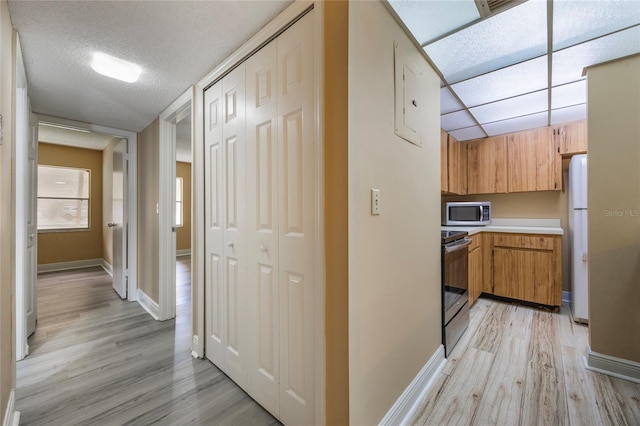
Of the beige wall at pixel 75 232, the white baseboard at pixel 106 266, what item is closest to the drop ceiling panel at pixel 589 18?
the white baseboard at pixel 106 266

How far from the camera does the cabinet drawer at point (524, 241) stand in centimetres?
301

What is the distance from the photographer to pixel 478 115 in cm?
296

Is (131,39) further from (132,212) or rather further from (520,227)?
(520,227)

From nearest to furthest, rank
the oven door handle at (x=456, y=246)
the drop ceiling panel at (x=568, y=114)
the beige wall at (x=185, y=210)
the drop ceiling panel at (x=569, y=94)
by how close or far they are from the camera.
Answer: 1. the oven door handle at (x=456, y=246)
2. the drop ceiling panel at (x=569, y=94)
3. the drop ceiling panel at (x=568, y=114)
4. the beige wall at (x=185, y=210)

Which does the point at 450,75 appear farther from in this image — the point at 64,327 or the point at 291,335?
the point at 64,327

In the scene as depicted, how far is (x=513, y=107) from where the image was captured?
2748 millimetres

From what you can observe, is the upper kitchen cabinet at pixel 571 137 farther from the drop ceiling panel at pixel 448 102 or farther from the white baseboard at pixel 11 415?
the white baseboard at pixel 11 415

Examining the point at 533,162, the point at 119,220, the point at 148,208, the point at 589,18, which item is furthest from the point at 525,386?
the point at 119,220

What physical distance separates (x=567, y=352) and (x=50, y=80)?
4593 mm

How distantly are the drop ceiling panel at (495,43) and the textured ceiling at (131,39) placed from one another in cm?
117

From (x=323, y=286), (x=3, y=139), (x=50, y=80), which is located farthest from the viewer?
(x=50, y=80)

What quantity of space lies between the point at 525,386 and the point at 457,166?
2.70 m

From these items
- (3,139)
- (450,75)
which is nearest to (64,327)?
(3,139)

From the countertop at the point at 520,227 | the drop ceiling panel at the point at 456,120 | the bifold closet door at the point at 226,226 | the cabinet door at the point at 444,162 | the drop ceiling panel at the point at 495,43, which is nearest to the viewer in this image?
the drop ceiling panel at the point at 495,43
